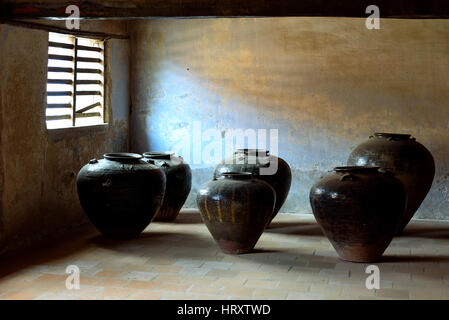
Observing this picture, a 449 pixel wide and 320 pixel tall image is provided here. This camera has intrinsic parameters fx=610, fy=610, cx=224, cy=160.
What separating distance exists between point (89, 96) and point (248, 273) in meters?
3.23

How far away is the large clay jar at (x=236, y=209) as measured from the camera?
18.0 feet

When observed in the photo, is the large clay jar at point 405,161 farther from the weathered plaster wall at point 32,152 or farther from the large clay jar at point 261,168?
the weathered plaster wall at point 32,152

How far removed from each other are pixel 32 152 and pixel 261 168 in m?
2.31

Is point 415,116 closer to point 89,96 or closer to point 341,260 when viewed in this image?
point 341,260

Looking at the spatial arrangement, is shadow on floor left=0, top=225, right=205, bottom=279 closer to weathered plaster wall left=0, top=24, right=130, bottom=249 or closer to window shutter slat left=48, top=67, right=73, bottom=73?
weathered plaster wall left=0, top=24, right=130, bottom=249

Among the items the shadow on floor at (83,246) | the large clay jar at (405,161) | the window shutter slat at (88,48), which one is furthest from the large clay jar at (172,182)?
the large clay jar at (405,161)

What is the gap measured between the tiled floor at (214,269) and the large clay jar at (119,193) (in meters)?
0.19

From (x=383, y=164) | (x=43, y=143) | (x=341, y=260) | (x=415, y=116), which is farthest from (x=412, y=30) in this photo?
(x=43, y=143)

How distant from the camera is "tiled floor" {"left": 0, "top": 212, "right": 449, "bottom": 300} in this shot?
4531mm

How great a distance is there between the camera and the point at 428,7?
15.2 ft

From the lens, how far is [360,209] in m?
5.18

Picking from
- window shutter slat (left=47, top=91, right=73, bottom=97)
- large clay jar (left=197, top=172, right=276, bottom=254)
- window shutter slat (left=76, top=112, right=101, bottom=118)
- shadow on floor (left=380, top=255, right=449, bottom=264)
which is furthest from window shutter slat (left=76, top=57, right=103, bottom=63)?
shadow on floor (left=380, top=255, right=449, bottom=264)

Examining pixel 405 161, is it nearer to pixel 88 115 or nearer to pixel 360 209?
pixel 360 209

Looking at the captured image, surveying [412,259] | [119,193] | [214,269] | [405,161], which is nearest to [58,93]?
[119,193]
